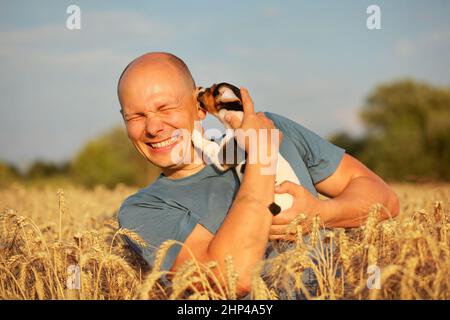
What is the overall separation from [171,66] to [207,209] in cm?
85

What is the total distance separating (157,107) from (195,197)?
0.54m

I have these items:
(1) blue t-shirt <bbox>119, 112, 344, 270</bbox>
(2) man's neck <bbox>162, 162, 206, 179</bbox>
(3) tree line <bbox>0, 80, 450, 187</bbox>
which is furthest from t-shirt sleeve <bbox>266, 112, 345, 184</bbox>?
(3) tree line <bbox>0, 80, 450, 187</bbox>

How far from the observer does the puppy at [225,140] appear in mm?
2994

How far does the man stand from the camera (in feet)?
8.68

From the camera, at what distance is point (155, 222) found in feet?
9.72

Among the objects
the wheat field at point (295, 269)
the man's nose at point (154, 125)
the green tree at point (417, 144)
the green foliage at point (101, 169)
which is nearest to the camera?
the wheat field at point (295, 269)

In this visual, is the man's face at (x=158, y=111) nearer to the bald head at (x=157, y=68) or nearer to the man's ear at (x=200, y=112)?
the bald head at (x=157, y=68)

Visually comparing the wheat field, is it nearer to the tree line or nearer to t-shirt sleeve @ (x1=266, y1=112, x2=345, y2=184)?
t-shirt sleeve @ (x1=266, y1=112, x2=345, y2=184)

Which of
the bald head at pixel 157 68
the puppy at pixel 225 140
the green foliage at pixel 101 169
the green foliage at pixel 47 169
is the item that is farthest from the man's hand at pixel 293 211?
the green foliage at pixel 47 169

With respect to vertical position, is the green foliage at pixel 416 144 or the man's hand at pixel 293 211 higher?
the man's hand at pixel 293 211

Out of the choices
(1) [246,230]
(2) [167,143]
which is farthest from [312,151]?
(1) [246,230]
